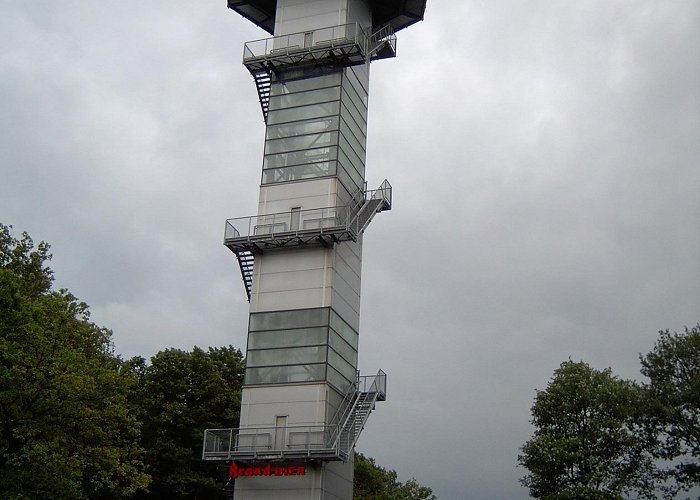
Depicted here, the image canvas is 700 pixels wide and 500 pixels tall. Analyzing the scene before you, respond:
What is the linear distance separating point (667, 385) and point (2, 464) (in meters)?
38.0

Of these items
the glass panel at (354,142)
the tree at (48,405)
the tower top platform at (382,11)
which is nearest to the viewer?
the tree at (48,405)

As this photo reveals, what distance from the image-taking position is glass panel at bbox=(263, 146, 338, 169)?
52.9 metres

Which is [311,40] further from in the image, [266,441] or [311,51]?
[266,441]

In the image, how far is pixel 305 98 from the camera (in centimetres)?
5525

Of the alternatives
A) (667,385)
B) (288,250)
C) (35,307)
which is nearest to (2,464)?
(35,307)

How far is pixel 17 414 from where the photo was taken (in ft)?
127

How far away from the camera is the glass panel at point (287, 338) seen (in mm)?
48281

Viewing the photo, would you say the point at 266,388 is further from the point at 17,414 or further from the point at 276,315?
the point at 17,414

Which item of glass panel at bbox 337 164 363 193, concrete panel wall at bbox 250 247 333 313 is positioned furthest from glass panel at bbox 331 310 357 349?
glass panel at bbox 337 164 363 193

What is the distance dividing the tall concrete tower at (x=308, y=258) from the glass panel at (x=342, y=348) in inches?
4.6

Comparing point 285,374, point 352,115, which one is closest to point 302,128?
point 352,115

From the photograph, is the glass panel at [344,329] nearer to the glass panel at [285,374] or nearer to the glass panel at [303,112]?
the glass panel at [285,374]

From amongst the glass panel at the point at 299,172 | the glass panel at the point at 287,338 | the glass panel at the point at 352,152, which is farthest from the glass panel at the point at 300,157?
the glass panel at the point at 287,338

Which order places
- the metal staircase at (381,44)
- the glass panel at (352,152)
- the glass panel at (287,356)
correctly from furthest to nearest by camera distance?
the metal staircase at (381,44) → the glass panel at (352,152) → the glass panel at (287,356)
